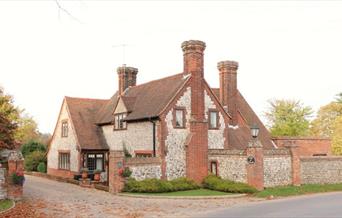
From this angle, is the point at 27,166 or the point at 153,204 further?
the point at 27,166

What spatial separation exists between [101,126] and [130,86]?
16.1 ft

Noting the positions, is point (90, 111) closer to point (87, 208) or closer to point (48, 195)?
point (48, 195)

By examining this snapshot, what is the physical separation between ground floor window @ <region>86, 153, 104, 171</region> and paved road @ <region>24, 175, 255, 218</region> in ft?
29.8

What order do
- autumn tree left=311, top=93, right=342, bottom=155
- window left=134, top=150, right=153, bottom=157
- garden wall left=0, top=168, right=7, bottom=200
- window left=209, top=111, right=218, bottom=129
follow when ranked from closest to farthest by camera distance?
garden wall left=0, top=168, right=7, bottom=200 < window left=134, top=150, right=153, bottom=157 < window left=209, top=111, right=218, bottom=129 < autumn tree left=311, top=93, right=342, bottom=155

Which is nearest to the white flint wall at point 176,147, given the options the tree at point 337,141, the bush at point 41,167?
the bush at point 41,167

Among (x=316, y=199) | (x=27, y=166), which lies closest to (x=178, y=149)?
(x=316, y=199)

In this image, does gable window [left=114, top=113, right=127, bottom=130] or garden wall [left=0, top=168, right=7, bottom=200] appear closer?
garden wall [left=0, top=168, right=7, bottom=200]

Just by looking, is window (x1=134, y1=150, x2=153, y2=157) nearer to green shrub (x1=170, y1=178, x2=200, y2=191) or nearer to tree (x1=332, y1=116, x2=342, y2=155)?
green shrub (x1=170, y1=178, x2=200, y2=191)

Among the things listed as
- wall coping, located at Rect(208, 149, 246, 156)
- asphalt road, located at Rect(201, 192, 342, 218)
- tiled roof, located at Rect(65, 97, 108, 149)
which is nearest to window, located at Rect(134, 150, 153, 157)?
wall coping, located at Rect(208, 149, 246, 156)

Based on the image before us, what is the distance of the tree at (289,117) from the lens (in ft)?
172

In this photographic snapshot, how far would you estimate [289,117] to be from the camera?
54.1 m

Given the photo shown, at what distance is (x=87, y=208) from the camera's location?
18531mm

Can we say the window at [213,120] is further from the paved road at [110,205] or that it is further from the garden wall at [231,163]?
the paved road at [110,205]

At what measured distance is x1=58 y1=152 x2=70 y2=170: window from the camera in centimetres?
3697
